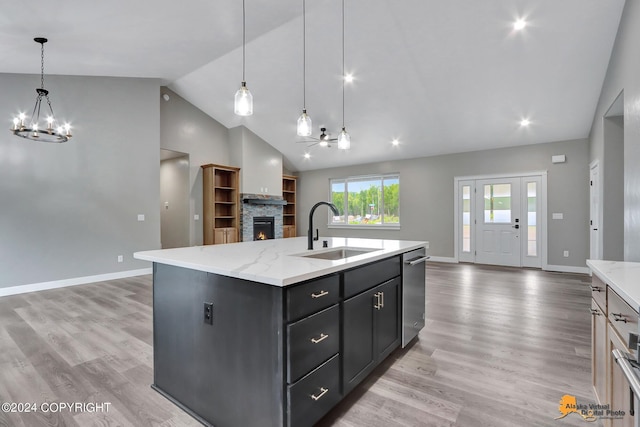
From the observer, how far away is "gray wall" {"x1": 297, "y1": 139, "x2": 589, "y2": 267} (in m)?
5.77

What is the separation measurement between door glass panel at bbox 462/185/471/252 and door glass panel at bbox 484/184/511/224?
0.34 meters

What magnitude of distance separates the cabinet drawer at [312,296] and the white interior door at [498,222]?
6.10 m

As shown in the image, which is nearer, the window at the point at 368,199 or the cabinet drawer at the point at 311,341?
the cabinet drawer at the point at 311,341

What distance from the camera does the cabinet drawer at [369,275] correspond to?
179cm

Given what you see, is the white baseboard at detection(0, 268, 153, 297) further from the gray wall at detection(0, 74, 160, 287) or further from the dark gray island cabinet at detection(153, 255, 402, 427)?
the dark gray island cabinet at detection(153, 255, 402, 427)

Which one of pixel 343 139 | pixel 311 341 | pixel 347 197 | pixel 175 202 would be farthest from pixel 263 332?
pixel 347 197

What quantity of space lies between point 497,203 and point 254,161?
18.8ft

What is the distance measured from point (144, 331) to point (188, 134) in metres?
5.04

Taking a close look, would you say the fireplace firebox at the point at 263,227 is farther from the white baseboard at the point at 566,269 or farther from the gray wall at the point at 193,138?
the white baseboard at the point at 566,269

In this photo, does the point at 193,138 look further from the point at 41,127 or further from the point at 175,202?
the point at 41,127

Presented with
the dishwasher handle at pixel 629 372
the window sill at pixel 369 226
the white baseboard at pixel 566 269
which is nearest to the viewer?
the dishwasher handle at pixel 629 372

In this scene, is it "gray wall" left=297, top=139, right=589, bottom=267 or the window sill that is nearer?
"gray wall" left=297, top=139, right=589, bottom=267

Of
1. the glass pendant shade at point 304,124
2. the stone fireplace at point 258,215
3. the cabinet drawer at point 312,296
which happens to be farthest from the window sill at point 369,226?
the cabinet drawer at point 312,296

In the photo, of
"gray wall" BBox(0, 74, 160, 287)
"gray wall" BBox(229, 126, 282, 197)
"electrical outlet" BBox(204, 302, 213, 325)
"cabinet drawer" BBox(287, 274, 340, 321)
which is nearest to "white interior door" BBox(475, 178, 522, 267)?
"gray wall" BBox(229, 126, 282, 197)
